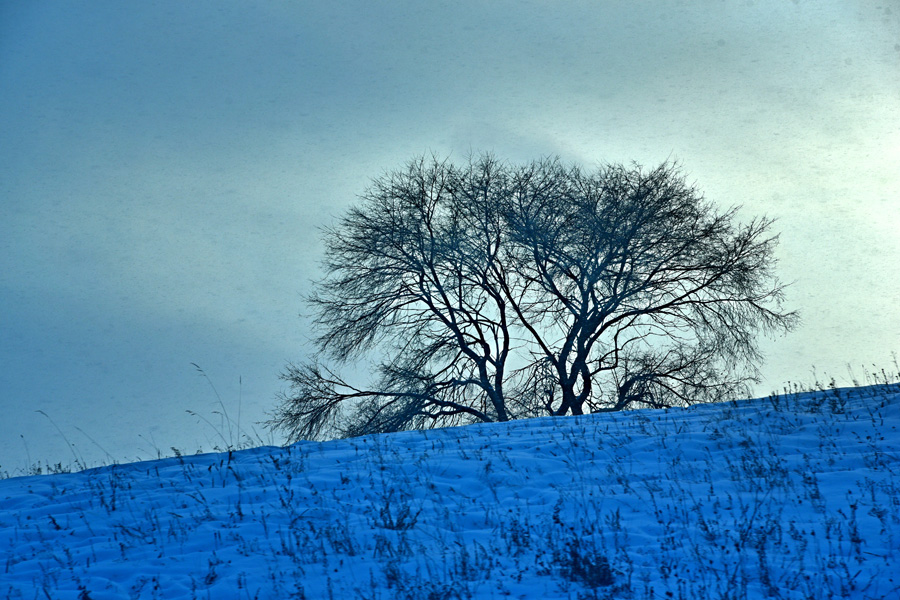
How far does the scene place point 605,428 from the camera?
413 inches

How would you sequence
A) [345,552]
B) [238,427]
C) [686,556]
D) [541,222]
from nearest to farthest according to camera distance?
[686,556]
[345,552]
[238,427]
[541,222]

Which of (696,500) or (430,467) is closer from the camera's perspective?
(696,500)

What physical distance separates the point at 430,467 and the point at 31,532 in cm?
422

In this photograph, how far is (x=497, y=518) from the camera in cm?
680

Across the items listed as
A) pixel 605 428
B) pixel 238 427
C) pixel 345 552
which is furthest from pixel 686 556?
pixel 238 427

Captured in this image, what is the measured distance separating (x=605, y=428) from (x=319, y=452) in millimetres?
4135

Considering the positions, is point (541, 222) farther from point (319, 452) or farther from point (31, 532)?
point (31, 532)

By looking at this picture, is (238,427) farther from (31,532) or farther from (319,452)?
(31,532)

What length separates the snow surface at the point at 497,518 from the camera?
545 cm

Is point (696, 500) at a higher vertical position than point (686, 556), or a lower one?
Result: higher

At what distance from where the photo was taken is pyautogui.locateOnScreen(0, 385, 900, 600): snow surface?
5.45 meters

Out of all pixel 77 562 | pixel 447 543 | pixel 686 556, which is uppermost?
pixel 77 562

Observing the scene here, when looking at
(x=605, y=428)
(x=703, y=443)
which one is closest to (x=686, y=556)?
(x=703, y=443)

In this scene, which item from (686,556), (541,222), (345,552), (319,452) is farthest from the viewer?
(541,222)
